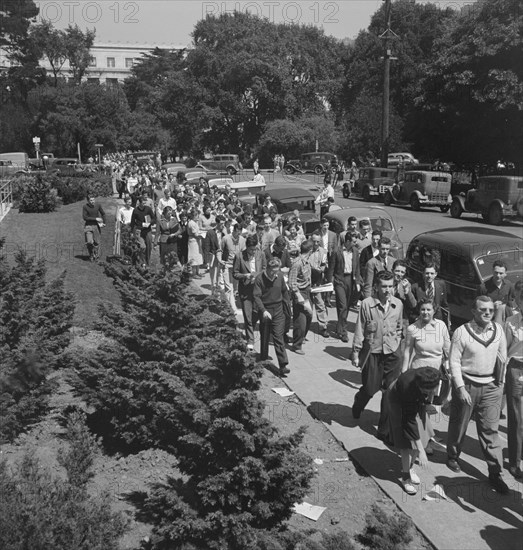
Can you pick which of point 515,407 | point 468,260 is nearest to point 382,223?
point 468,260

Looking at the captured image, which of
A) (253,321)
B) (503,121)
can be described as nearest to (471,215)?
(503,121)

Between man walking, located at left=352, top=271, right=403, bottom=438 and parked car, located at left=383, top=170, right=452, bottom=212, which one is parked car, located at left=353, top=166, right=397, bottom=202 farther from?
man walking, located at left=352, top=271, right=403, bottom=438

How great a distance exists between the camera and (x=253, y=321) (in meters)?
10.5

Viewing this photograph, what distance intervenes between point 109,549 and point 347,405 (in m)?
4.29

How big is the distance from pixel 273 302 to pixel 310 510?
3850 mm

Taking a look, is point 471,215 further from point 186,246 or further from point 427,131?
point 186,246

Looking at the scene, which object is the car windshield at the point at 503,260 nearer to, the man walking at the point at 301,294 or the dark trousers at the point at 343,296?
the dark trousers at the point at 343,296

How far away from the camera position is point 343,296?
438 inches

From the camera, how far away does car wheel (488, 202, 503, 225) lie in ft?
84.9

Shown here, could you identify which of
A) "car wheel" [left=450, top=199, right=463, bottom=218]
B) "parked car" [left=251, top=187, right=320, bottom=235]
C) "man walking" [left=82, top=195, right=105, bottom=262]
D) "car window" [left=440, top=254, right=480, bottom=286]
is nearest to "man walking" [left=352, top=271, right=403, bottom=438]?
"car window" [left=440, top=254, right=480, bottom=286]

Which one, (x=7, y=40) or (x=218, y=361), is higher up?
(x=7, y=40)

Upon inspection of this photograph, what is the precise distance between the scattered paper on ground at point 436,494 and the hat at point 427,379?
1.07 metres

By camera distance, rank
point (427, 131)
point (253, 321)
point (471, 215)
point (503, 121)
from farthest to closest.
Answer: point (427, 131)
point (503, 121)
point (471, 215)
point (253, 321)

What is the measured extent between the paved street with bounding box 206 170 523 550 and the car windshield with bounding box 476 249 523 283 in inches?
94.4
